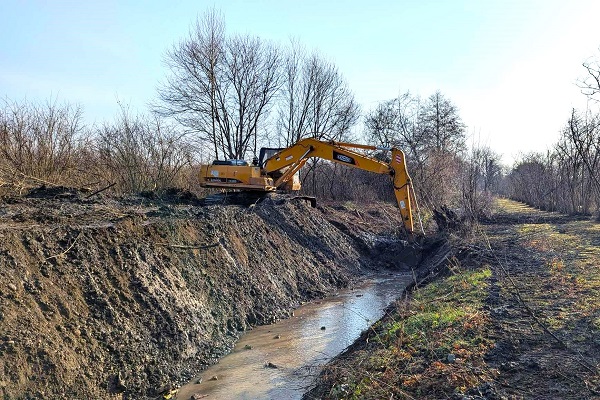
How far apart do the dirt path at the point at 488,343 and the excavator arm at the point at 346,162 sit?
5.14 metres

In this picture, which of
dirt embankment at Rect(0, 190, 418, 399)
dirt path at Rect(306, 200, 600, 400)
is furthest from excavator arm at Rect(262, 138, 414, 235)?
Result: dirt path at Rect(306, 200, 600, 400)

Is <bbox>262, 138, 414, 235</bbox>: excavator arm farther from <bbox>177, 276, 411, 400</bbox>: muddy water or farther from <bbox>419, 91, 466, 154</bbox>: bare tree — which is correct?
<bbox>419, 91, 466, 154</bbox>: bare tree

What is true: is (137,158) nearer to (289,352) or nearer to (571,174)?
(289,352)

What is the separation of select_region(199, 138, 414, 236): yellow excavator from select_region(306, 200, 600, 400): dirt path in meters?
5.28

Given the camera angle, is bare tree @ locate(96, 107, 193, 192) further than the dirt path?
Yes

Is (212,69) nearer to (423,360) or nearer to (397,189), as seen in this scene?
(397,189)

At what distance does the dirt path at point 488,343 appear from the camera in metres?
4.30

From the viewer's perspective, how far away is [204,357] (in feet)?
24.7

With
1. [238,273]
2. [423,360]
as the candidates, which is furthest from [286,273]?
[423,360]

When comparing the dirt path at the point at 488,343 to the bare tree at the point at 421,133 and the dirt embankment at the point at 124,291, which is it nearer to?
the dirt embankment at the point at 124,291

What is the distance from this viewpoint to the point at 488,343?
5.36 meters

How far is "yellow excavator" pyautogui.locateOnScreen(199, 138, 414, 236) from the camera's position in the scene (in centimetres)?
1417

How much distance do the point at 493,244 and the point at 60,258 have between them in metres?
11.3

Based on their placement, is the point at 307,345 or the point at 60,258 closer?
the point at 60,258
